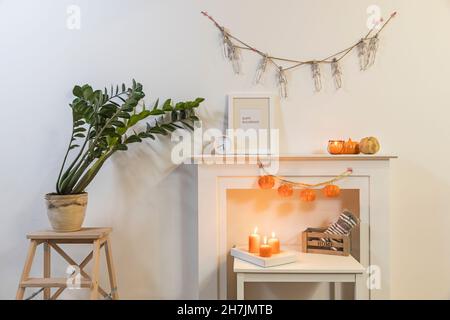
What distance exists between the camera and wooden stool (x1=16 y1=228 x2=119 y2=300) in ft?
6.23

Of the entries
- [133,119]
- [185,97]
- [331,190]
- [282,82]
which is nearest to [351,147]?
[331,190]

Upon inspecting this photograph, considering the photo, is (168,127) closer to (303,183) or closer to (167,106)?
(167,106)

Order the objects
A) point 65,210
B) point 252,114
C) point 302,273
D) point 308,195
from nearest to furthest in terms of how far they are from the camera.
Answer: point 302,273 < point 65,210 < point 308,195 < point 252,114

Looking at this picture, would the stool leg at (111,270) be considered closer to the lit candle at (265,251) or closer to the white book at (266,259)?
the white book at (266,259)

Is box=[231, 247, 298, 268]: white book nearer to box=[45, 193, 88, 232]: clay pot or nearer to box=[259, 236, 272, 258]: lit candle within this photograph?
box=[259, 236, 272, 258]: lit candle

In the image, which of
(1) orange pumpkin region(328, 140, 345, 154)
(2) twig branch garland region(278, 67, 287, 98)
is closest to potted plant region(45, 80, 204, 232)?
(2) twig branch garland region(278, 67, 287, 98)

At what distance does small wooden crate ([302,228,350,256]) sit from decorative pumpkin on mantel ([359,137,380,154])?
16.8 inches

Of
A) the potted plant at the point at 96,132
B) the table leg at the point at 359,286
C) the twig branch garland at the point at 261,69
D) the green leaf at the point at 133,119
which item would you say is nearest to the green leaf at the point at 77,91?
the potted plant at the point at 96,132

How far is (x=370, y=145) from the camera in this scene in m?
2.05

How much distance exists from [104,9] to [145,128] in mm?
673

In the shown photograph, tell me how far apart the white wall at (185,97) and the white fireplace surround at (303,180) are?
0.18 m

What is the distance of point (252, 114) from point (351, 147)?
1.72 feet

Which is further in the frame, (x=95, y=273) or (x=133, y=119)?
(x=133, y=119)
